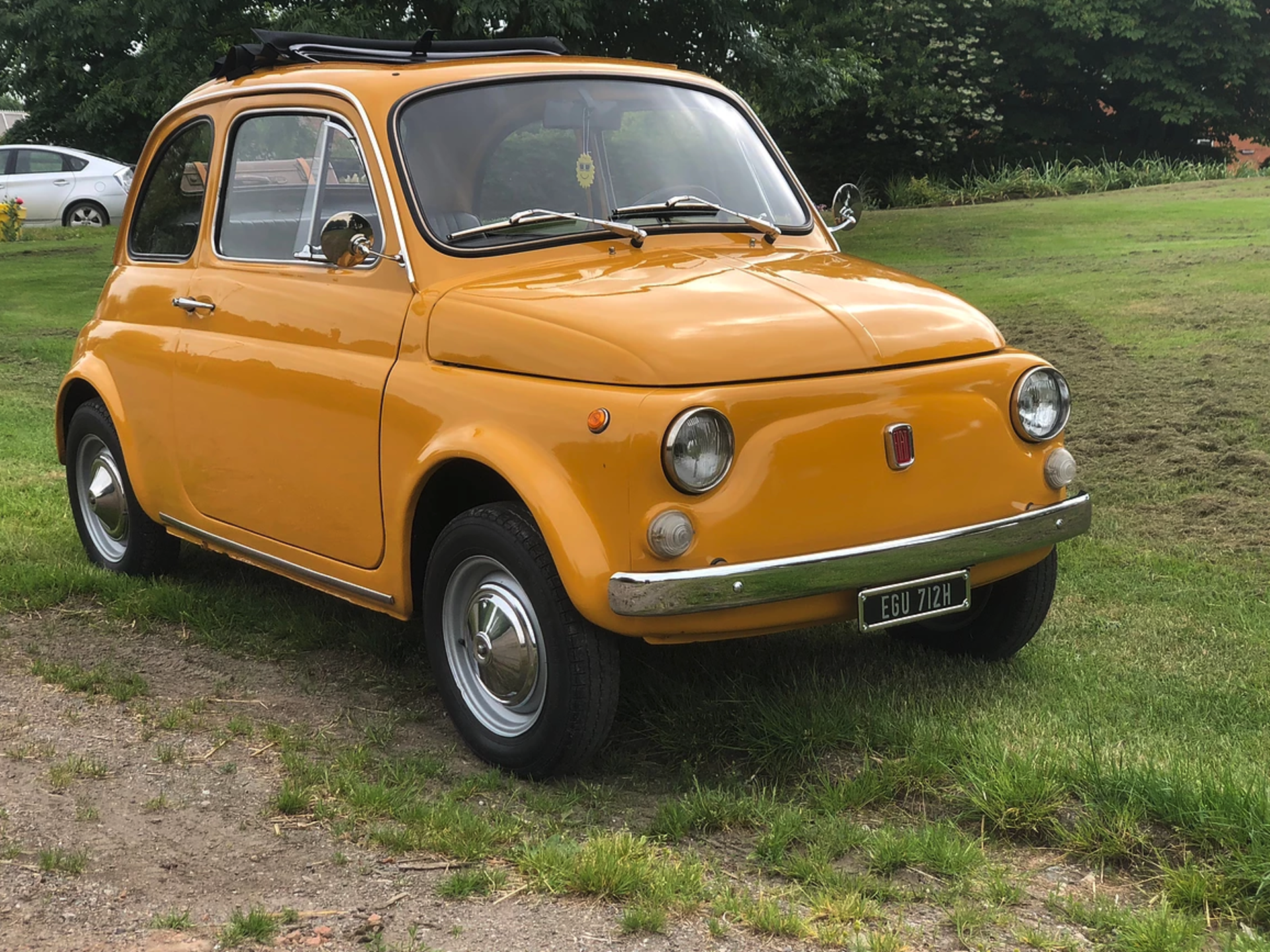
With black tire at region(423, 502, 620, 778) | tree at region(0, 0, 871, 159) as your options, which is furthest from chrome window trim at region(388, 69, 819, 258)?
tree at region(0, 0, 871, 159)

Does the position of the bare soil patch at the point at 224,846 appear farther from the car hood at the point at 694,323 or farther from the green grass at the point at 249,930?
the car hood at the point at 694,323

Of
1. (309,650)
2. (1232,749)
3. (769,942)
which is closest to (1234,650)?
(1232,749)

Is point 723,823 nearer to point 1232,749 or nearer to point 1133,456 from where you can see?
point 1232,749

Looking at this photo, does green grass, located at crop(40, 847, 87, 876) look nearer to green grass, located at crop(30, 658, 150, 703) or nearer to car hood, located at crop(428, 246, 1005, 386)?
green grass, located at crop(30, 658, 150, 703)

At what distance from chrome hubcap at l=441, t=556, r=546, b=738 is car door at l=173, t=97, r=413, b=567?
41 cm

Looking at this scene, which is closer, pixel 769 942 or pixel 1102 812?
pixel 769 942

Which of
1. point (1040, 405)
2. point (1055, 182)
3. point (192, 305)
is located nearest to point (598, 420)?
point (1040, 405)

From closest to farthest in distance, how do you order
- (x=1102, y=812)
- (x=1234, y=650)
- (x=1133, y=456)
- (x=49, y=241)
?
(x=1102, y=812) < (x=1234, y=650) < (x=1133, y=456) < (x=49, y=241)

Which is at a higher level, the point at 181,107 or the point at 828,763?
the point at 181,107

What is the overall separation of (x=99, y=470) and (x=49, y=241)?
57.1ft

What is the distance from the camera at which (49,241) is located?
2217 cm

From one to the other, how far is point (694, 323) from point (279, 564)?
6.57ft

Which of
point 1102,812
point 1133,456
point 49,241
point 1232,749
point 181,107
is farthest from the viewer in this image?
point 49,241

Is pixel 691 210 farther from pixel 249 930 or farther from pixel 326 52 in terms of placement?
pixel 249 930
